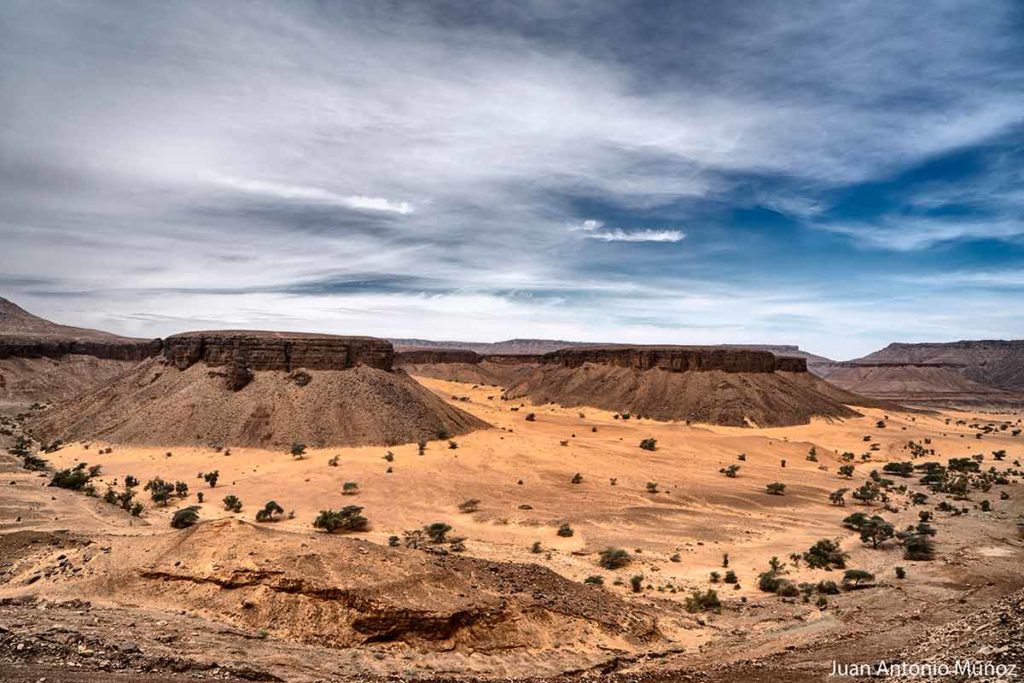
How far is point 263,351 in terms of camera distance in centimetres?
4238

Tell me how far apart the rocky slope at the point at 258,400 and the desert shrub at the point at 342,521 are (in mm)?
15634

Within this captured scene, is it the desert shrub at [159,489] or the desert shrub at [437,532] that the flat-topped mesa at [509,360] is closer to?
the desert shrub at [159,489]

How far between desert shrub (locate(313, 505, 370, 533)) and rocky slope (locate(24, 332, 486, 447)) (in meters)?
15.6

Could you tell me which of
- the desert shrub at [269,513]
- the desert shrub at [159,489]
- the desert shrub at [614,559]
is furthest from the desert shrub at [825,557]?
the desert shrub at [159,489]

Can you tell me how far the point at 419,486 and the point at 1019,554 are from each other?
23.8 metres

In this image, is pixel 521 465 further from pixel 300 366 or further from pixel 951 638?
pixel 951 638

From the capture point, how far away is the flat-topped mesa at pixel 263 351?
4216 cm

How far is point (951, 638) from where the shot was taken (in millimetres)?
10297

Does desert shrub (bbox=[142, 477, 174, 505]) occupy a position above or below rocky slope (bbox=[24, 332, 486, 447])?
below

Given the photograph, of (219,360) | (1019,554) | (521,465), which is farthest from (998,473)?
(219,360)

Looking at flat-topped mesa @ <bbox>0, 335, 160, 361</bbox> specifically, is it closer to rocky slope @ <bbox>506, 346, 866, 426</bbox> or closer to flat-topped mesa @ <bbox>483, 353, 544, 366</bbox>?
rocky slope @ <bbox>506, 346, 866, 426</bbox>

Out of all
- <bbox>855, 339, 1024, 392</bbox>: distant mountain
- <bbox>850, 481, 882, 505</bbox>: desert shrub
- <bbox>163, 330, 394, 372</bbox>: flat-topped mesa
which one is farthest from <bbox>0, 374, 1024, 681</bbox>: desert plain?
<bbox>855, 339, 1024, 392</bbox>: distant mountain

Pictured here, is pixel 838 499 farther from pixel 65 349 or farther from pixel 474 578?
pixel 65 349

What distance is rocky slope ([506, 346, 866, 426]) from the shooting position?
63844 mm
